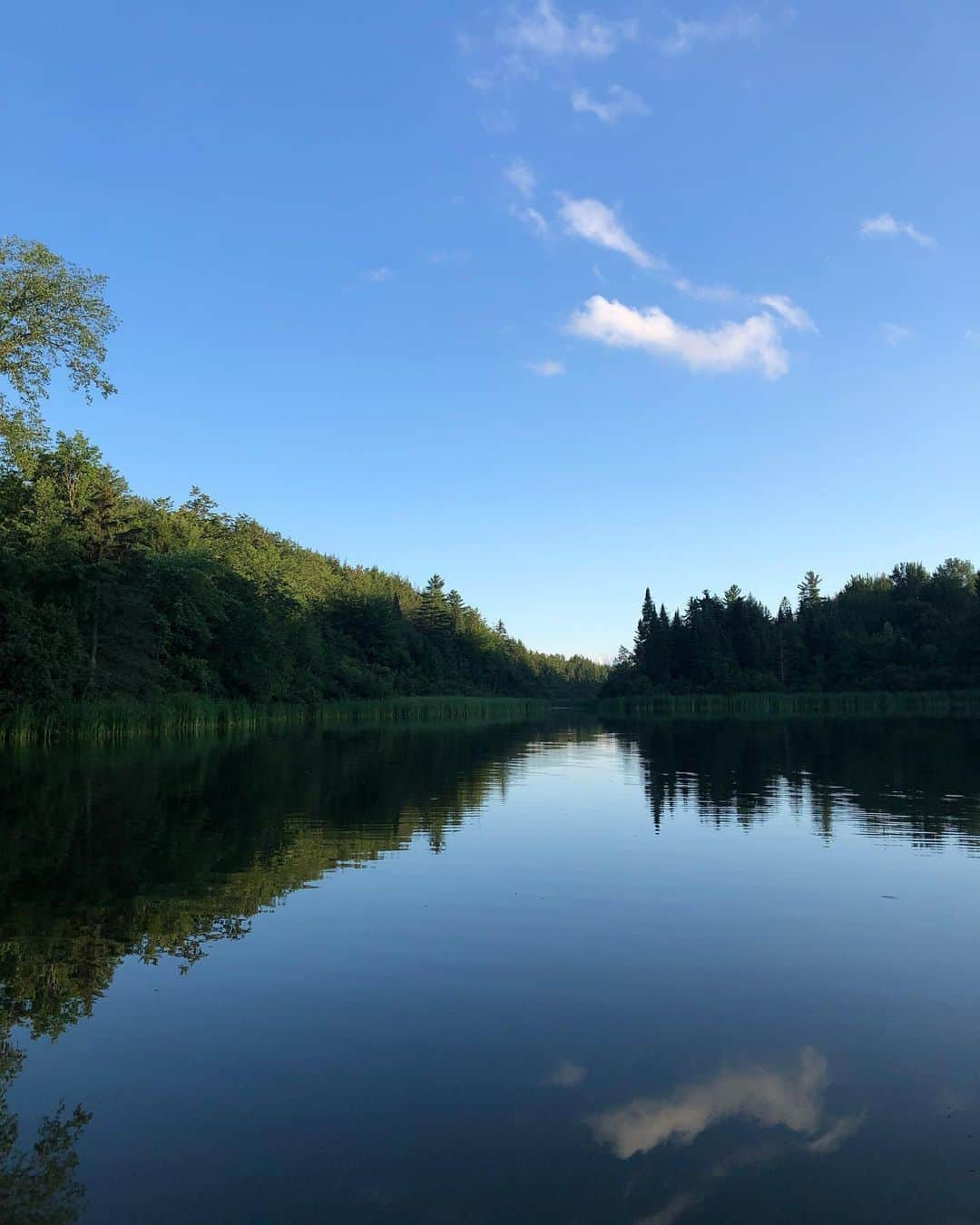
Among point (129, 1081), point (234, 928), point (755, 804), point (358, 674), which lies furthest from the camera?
point (358, 674)

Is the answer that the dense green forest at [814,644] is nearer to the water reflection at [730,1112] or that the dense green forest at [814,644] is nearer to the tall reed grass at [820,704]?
the tall reed grass at [820,704]

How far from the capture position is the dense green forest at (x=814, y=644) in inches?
4690

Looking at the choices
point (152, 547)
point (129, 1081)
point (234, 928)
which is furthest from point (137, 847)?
point (152, 547)

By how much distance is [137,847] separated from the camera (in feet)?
44.9

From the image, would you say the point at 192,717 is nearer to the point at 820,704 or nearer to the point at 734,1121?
the point at 734,1121

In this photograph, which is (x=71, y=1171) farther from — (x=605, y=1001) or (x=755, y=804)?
(x=755, y=804)

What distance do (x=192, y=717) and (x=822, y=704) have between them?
2908 inches

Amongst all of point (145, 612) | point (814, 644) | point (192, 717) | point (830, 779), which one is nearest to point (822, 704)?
point (814, 644)

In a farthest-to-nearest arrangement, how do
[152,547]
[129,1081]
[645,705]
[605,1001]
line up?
[645,705] < [152,547] < [605,1001] < [129,1081]

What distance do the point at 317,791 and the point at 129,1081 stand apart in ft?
52.8

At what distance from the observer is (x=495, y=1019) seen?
694 centimetres

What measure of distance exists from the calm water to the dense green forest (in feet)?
A: 371

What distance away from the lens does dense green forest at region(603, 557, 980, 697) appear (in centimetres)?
11912

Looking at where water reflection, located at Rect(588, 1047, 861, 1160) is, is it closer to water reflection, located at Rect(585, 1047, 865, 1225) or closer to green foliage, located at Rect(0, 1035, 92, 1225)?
water reflection, located at Rect(585, 1047, 865, 1225)
